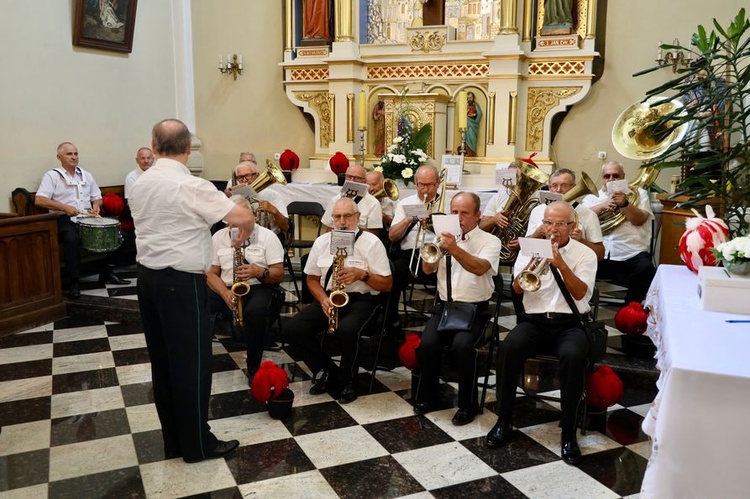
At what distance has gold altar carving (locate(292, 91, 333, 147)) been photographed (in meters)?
8.67

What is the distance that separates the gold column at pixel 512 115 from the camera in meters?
7.61

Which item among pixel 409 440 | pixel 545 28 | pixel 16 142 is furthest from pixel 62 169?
pixel 545 28

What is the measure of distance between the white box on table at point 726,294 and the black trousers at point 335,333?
1.99m

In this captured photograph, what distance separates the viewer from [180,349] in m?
3.21

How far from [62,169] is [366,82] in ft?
12.3

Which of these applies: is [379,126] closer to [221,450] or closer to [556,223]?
[556,223]

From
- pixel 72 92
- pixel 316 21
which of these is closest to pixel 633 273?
pixel 316 21

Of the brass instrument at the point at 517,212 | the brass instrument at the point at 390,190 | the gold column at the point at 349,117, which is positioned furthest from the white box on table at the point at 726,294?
the gold column at the point at 349,117

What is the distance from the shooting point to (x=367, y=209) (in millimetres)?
5398

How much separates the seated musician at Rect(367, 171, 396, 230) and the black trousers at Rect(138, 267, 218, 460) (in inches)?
106

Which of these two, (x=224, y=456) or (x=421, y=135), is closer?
(x=224, y=456)

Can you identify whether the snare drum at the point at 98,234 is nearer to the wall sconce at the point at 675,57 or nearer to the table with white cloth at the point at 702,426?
the table with white cloth at the point at 702,426

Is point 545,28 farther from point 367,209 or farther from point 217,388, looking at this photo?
point 217,388

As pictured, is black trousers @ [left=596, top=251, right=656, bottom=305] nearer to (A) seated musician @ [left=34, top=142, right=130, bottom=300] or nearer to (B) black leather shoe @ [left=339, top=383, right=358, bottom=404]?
(B) black leather shoe @ [left=339, top=383, right=358, bottom=404]
